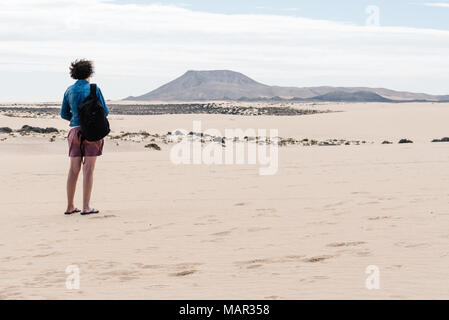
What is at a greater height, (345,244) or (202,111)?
(202,111)

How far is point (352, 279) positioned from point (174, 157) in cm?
1349

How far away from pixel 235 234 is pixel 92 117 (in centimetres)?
205

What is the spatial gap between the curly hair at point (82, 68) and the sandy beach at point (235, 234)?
5.33 feet

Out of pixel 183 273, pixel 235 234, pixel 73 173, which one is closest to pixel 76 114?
pixel 73 173

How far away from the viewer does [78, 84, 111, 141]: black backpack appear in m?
7.39

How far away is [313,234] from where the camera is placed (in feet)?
21.4

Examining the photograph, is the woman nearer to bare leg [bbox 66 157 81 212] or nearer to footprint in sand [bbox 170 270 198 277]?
bare leg [bbox 66 157 81 212]

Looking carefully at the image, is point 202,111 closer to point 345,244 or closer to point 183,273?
point 345,244

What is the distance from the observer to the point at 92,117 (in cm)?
740

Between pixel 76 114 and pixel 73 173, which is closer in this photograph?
pixel 76 114

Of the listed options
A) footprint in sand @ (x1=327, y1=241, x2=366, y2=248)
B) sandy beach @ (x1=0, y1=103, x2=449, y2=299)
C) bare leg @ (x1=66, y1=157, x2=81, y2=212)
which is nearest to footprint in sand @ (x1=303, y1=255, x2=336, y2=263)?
sandy beach @ (x1=0, y1=103, x2=449, y2=299)

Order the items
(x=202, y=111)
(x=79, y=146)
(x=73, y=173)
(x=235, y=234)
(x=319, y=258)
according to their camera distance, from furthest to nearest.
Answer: (x=202, y=111) < (x=73, y=173) < (x=79, y=146) < (x=235, y=234) < (x=319, y=258)
